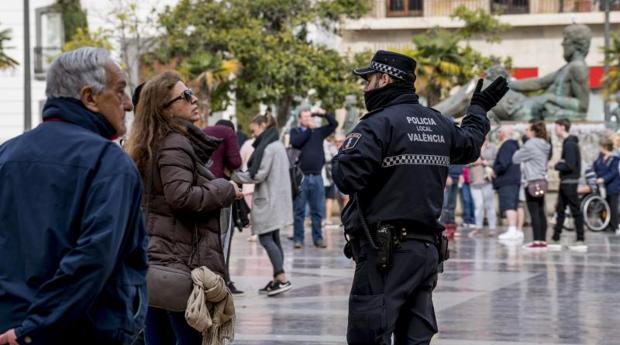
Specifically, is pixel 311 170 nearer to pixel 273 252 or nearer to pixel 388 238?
pixel 273 252

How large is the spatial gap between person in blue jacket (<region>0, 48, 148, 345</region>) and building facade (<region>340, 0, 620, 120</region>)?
146 feet

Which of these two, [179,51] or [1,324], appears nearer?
[1,324]

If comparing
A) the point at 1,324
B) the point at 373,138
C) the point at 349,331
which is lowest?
the point at 349,331

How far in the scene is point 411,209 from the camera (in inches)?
256

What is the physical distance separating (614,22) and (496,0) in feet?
14.1

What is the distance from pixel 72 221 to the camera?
165 inches

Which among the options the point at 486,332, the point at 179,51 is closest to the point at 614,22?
the point at 179,51

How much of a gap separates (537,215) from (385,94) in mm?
11935

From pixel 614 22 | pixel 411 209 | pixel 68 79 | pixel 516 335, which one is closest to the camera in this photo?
pixel 68 79

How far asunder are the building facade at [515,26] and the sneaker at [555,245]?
2981cm

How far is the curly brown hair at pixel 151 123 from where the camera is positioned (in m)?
6.78

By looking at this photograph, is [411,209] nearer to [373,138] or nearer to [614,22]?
[373,138]

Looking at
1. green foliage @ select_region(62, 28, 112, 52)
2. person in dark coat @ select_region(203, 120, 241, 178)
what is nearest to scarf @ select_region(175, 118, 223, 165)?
person in dark coat @ select_region(203, 120, 241, 178)

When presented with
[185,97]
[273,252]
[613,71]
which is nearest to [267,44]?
[613,71]
